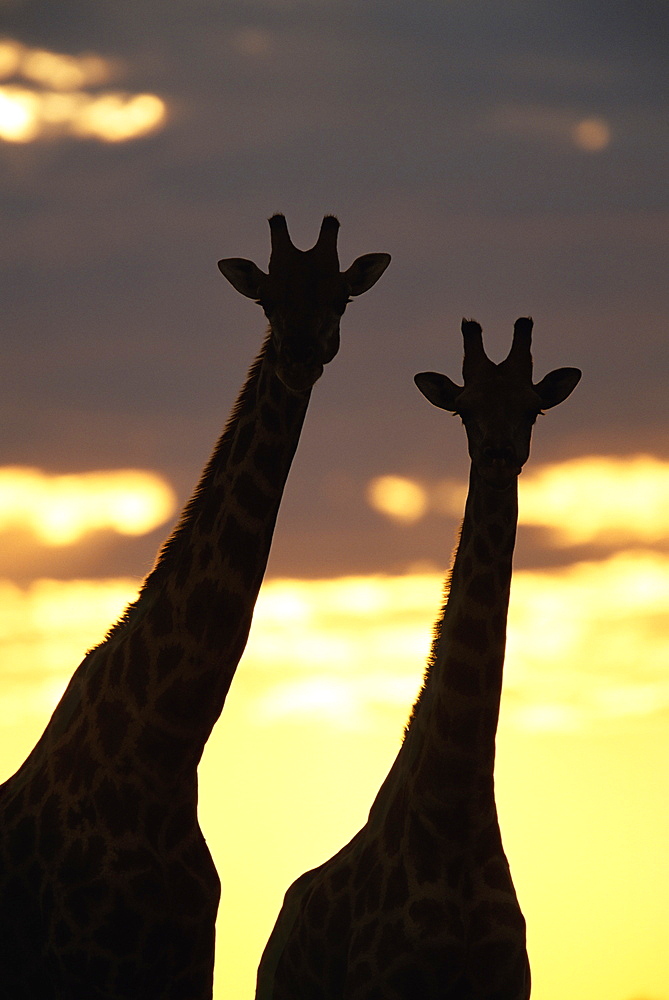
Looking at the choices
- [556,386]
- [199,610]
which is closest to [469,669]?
[199,610]

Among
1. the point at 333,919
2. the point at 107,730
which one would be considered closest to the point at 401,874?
the point at 333,919

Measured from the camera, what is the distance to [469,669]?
917cm

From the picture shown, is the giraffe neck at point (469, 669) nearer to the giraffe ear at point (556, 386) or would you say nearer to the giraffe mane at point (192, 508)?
the giraffe ear at point (556, 386)

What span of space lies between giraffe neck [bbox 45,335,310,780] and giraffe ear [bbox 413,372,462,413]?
1.68 meters

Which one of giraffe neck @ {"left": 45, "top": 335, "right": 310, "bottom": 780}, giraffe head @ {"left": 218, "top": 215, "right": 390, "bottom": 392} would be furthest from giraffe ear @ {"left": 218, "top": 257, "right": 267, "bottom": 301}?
giraffe neck @ {"left": 45, "top": 335, "right": 310, "bottom": 780}

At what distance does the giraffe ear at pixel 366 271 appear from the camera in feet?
28.7

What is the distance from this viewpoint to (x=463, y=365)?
988 centimetres

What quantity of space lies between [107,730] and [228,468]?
6.06 ft

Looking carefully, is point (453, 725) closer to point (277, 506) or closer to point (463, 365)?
point (277, 506)

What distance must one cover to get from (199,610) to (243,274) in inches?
91.0

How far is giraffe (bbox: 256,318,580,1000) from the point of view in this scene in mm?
8547

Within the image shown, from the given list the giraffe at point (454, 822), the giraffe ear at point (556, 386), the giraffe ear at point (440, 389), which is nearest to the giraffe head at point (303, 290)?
the giraffe ear at point (440, 389)

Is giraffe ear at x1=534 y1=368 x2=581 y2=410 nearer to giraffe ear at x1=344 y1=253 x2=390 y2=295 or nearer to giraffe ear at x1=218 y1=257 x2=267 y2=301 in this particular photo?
giraffe ear at x1=344 y1=253 x2=390 y2=295

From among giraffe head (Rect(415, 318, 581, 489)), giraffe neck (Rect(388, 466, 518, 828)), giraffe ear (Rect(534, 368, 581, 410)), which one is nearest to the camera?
giraffe neck (Rect(388, 466, 518, 828))
